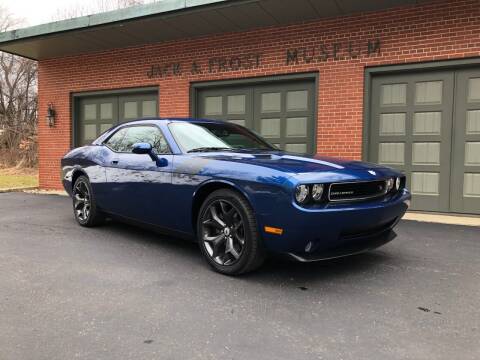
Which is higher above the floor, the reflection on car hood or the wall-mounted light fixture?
the wall-mounted light fixture

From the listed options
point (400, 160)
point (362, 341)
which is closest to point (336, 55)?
point (400, 160)

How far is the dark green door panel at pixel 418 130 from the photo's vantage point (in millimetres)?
6973

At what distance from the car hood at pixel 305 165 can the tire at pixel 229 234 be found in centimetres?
36

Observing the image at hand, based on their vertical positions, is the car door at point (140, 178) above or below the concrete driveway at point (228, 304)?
above

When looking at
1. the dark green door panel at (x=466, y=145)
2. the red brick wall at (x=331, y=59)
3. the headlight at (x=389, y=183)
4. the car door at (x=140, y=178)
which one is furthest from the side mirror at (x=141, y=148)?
the dark green door panel at (x=466, y=145)

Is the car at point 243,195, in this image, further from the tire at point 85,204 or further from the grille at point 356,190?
the tire at point 85,204

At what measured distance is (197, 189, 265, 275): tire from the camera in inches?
137

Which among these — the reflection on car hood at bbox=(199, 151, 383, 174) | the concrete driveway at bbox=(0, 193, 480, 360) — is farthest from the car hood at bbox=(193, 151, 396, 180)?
the concrete driveway at bbox=(0, 193, 480, 360)

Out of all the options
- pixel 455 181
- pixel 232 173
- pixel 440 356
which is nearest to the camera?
pixel 440 356

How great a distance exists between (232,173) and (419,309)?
68.0 inches

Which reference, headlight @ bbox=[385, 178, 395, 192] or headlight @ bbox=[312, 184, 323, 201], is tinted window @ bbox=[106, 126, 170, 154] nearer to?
headlight @ bbox=[312, 184, 323, 201]

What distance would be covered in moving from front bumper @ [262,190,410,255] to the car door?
1.35 m

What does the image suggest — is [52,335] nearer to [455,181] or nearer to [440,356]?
[440,356]

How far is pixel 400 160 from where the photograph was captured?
24.1 feet
